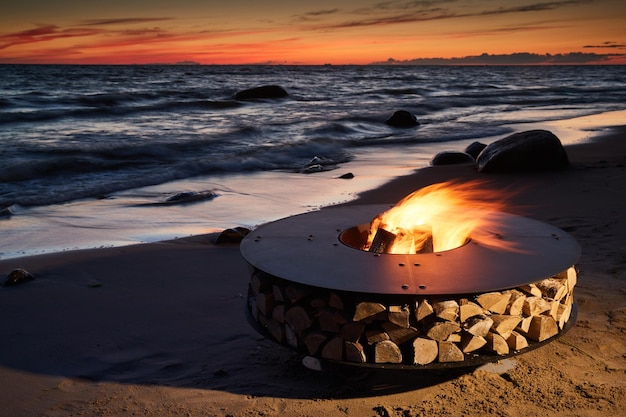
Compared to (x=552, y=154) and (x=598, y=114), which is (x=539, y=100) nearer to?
(x=598, y=114)

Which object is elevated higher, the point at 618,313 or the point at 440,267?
the point at 440,267

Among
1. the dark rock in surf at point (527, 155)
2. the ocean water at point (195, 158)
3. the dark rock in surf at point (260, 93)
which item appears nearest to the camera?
the ocean water at point (195, 158)

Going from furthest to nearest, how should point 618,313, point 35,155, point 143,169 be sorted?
point 35,155
point 143,169
point 618,313

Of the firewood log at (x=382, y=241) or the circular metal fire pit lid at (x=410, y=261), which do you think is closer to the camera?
the circular metal fire pit lid at (x=410, y=261)

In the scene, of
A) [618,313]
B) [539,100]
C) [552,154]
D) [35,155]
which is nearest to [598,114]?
[539,100]

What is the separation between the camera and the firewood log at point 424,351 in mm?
3482

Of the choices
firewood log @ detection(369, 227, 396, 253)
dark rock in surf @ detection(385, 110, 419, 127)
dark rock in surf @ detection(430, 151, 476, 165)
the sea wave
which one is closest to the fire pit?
firewood log @ detection(369, 227, 396, 253)

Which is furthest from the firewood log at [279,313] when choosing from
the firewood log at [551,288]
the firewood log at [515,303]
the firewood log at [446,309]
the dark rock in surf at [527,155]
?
the dark rock in surf at [527,155]

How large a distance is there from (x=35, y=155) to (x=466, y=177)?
37.3 feet

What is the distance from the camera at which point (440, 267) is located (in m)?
3.74

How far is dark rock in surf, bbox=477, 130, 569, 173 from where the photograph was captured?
1078 cm

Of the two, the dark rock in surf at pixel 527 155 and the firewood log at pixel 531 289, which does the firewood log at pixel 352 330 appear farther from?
the dark rock in surf at pixel 527 155

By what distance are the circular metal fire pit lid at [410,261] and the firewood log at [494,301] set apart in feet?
0.28

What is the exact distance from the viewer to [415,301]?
3426 millimetres
